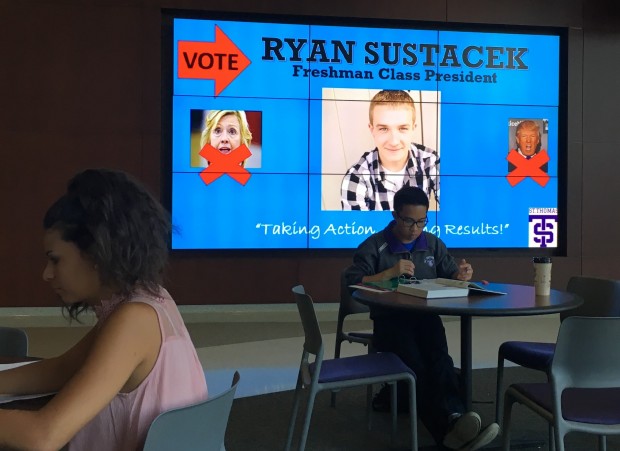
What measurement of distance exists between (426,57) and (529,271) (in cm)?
249

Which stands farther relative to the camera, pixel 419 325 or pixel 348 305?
pixel 348 305

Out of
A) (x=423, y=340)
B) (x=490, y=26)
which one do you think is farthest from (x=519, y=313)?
(x=490, y=26)

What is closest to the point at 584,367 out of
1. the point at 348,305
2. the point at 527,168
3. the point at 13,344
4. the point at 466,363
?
the point at 466,363

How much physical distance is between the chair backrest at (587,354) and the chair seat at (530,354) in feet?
2.43

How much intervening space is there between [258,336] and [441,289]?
3.28 meters

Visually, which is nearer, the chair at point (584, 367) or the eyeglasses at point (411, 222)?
the chair at point (584, 367)

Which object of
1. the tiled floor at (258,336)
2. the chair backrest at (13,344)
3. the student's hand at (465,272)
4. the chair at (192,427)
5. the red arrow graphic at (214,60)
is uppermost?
the red arrow graphic at (214,60)

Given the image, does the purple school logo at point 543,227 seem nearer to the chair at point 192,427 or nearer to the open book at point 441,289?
the open book at point 441,289

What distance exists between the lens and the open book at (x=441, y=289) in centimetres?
304

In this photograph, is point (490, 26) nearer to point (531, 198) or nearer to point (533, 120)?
point (533, 120)

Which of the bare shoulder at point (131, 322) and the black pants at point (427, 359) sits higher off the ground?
the bare shoulder at point (131, 322)

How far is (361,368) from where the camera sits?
9.47 feet

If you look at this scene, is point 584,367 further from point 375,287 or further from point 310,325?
point 375,287

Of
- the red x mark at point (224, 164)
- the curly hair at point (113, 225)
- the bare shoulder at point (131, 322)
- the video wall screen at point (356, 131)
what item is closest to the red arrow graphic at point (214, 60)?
the video wall screen at point (356, 131)
